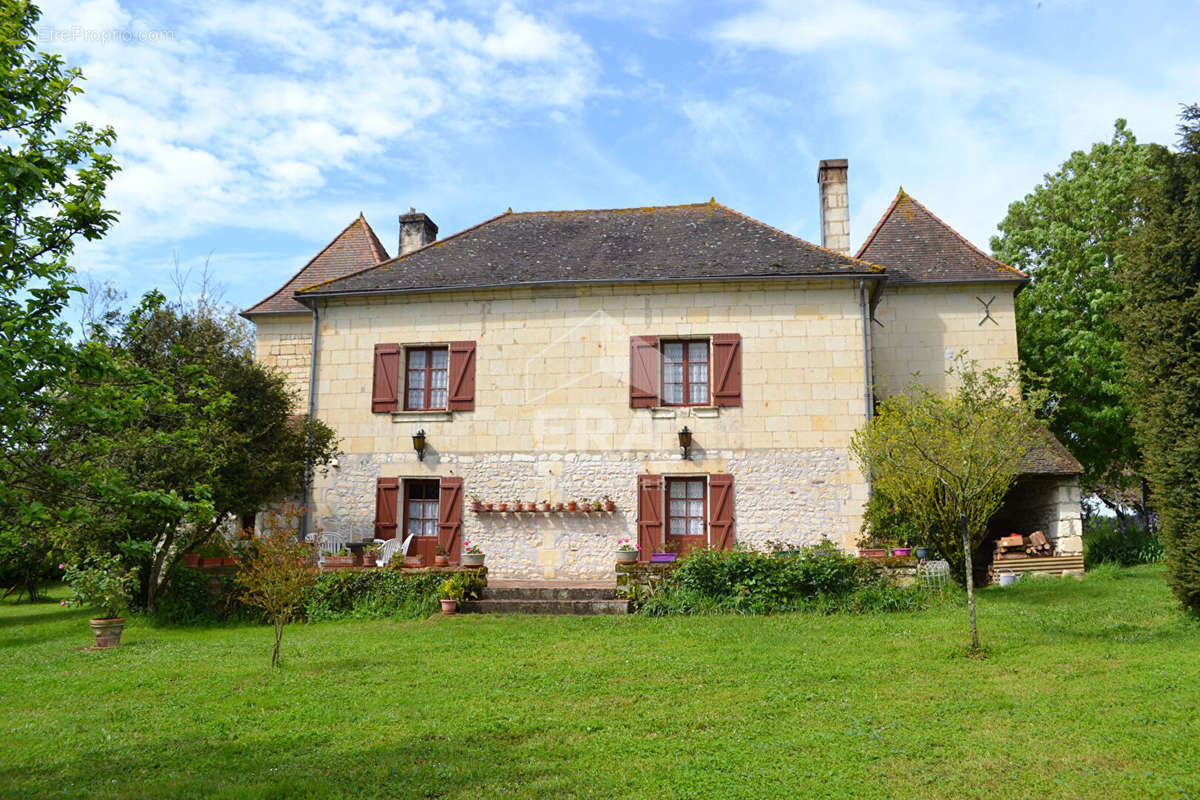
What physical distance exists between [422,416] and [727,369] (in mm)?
5238

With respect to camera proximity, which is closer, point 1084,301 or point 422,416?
point 422,416

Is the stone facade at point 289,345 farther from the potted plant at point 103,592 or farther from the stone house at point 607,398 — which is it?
the potted plant at point 103,592

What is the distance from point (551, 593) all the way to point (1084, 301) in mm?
15062

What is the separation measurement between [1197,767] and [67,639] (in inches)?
Result: 501

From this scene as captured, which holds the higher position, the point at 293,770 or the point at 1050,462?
the point at 1050,462

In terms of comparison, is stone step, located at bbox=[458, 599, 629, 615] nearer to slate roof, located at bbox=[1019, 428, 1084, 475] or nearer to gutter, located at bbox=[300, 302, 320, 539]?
gutter, located at bbox=[300, 302, 320, 539]

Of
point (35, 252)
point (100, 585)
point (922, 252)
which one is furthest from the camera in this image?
point (922, 252)

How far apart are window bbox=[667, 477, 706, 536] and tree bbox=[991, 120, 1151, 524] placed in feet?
31.7

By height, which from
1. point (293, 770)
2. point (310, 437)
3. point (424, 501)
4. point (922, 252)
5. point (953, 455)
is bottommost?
point (293, 770)

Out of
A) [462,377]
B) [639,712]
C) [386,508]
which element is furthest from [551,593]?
[639,712]

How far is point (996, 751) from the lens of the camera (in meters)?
5.44

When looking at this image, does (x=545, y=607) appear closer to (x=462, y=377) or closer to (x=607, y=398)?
(x=607, y=398)

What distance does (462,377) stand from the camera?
1437cm

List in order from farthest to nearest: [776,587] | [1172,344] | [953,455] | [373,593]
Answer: [373,593], [776,587], [953,455], [1172,344]
